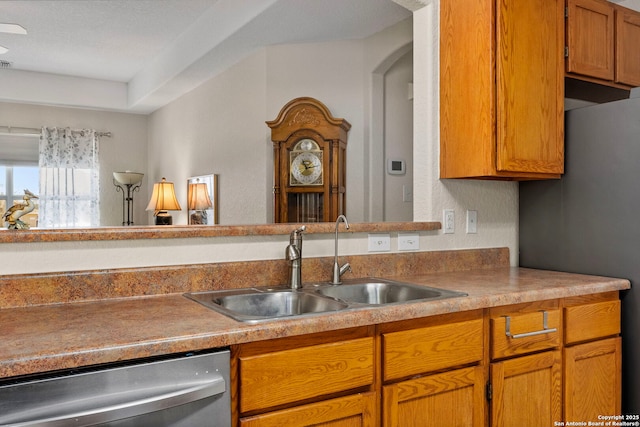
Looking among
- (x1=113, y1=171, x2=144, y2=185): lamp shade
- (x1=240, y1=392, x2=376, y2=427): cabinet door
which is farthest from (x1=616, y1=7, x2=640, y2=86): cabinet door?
(x1=113, y1=171, x2=144, y2=185): lamp shade

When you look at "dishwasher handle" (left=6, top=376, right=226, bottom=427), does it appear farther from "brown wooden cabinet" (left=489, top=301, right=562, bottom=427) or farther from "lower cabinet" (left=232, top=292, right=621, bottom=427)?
"brown wooden cabinet" (left=489, top=301, right=562, bottom=427)

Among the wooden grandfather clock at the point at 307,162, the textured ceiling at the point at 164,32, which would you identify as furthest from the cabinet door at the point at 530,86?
the wooden grandfather clock at the point at 307,162

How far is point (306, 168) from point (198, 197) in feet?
5.54

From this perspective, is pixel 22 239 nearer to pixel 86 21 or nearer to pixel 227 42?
pixel 227 42

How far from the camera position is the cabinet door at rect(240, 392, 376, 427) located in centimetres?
124

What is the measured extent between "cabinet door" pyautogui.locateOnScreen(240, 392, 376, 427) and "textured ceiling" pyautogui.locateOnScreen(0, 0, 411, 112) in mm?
2477

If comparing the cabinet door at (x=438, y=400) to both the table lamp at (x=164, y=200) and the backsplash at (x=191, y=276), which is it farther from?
the table lamp at (x=164, y=200)

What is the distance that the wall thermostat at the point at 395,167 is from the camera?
3.92 m

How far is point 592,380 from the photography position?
1.93 metres

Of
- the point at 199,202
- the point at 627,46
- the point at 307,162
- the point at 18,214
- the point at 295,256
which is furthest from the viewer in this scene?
the point at 199,202

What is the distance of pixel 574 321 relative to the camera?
187 centimetres

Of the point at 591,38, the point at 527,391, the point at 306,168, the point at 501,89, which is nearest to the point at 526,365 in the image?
the point at 527,391

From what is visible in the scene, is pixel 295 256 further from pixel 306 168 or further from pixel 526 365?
pixel 306 168

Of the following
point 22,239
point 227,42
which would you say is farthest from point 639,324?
point 227,42
